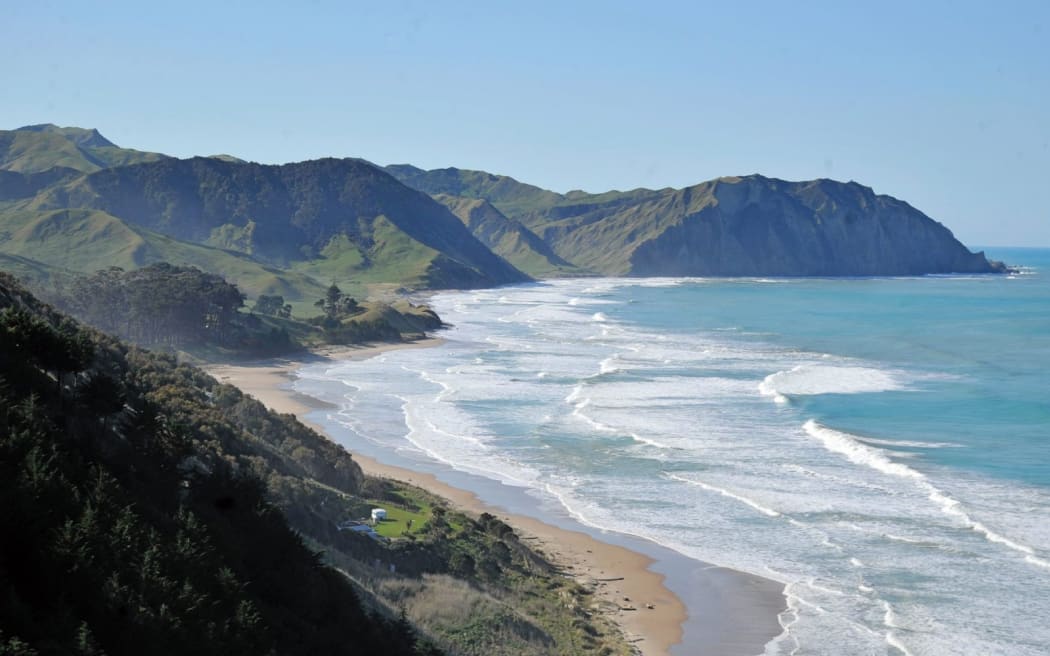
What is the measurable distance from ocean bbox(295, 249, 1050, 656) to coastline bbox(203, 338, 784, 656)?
2.19 ft

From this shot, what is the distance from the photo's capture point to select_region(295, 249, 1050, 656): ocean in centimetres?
2473

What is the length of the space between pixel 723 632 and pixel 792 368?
47.9 m

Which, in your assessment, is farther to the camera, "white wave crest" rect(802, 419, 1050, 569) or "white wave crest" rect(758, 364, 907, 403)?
"white wave crest" rect(758, 364, 907, 403)

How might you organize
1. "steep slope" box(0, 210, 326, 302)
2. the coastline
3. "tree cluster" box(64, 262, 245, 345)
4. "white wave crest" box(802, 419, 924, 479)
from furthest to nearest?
"steep slope" box(0, 210, 326, 302) < "tree cluster" box(64, 262, 245, 345) < "white wave crest" box(802, 419, 924, 479) < the coastline

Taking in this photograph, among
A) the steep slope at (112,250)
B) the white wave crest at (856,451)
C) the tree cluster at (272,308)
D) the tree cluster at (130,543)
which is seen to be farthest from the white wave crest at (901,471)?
the steep slope at (112,250)

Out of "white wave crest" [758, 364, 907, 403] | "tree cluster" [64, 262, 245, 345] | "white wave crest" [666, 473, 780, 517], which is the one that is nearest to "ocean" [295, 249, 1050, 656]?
"white wave crest" [666, 473, 780, 517]

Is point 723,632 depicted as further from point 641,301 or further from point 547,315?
point 641,301

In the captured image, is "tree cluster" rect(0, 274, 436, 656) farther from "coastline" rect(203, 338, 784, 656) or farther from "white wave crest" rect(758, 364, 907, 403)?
"white wave crest" rect(758, 364, 907, 403)

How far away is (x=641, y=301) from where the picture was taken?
15012 centimetres

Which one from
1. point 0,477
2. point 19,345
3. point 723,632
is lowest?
point 723,632

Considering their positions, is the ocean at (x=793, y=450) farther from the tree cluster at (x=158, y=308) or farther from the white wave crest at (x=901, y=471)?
the tree cluster at (x=158, y=308)

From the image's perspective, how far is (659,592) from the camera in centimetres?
2536

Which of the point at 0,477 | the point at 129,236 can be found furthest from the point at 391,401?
the point at 129,236

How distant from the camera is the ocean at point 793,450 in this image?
24734mm
